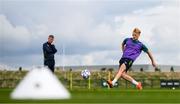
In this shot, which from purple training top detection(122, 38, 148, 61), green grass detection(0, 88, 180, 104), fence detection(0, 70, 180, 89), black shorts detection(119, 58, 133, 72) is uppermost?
fence detection(0, 70, 180, 89)

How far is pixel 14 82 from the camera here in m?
49.2

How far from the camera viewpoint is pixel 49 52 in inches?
776

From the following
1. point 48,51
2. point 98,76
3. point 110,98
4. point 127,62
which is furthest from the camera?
A: point 98,76

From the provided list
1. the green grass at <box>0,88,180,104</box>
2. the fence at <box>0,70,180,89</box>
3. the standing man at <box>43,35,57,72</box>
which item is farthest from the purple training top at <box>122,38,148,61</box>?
the fence at <box>0,70,180,89</box>

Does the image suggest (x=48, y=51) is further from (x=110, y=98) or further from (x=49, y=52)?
(x=110, y=98)

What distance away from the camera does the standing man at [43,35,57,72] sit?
19.6 m

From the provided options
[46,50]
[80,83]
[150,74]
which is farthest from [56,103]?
[150,74]

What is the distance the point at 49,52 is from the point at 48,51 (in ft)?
0.21

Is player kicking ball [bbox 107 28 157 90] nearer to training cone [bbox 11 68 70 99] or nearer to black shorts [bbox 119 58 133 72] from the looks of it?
black shorts [bbox 119 58 133 72]

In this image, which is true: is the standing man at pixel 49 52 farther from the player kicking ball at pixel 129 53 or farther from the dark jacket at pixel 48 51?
the player kicking ball at pixel 129 53

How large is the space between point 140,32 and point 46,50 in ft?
10.8

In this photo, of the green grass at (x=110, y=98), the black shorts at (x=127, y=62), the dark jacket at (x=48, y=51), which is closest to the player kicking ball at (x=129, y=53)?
the black shorts at (x=127, y=62)

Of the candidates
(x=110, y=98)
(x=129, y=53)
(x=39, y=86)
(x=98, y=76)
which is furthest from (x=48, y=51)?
(x=98, y=76)

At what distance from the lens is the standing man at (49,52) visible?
19625 millimetres
